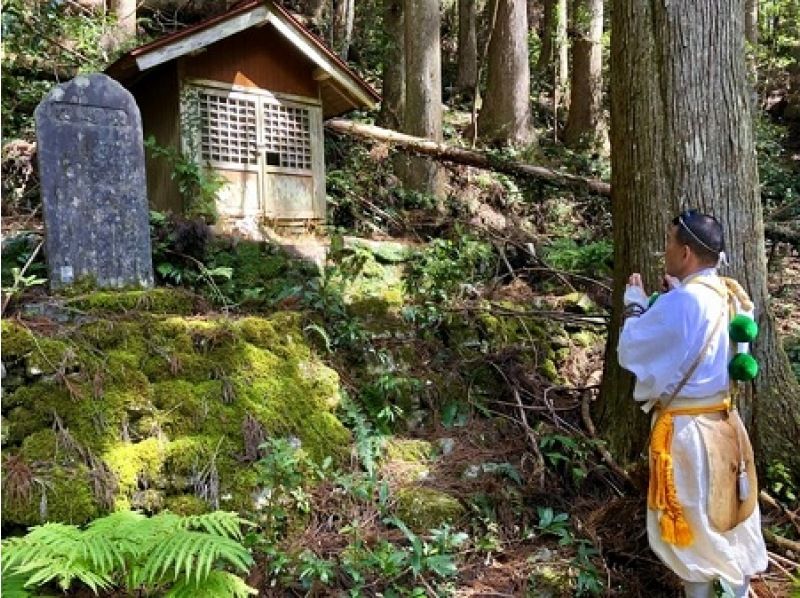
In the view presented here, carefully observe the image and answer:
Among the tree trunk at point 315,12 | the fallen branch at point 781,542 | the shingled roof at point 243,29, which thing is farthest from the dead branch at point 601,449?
the tree trunk at point 315,12

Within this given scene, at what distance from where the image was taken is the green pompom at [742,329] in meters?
3.58

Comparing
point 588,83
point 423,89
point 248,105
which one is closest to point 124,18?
point 248,105

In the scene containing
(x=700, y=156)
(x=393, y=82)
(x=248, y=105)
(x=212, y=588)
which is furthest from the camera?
(x=393, y=82)

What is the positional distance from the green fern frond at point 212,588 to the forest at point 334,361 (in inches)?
0.4

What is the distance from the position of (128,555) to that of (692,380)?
285cm

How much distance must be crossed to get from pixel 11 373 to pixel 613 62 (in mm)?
4498

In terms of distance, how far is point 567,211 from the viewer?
37.9 feet

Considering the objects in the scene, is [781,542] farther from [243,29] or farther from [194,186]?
[243,29]

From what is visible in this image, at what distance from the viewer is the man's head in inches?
142

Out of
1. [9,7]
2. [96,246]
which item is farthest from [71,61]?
[96,246]

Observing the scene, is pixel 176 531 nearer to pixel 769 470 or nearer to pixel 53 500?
pixel 53 500

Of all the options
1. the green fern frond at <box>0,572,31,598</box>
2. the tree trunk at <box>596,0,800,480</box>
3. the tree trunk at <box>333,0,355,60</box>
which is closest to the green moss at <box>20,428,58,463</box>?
the green fern frond at <box>0,572,31,598</box>

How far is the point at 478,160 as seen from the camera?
988 cm

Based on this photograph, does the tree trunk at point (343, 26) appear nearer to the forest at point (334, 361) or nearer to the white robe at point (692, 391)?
the forest at point (334, 361)
